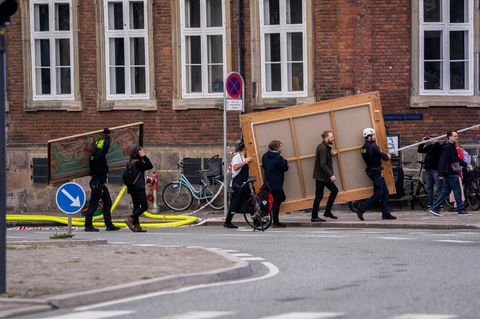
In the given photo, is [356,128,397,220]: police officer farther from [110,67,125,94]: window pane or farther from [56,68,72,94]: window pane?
[56,68,72,94]: window pane

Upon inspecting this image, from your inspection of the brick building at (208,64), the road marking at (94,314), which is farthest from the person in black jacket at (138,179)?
the road marking at (94,314)

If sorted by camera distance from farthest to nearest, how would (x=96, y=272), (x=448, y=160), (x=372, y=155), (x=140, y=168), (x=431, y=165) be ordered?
(x=431, y=165) → (x=448, y=160) → (x=372, y=155) → (x=140, y=168) → (x=96, y=272)

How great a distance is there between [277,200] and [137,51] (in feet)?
26.9

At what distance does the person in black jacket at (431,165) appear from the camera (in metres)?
28.5

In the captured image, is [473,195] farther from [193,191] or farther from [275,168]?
[193,191]

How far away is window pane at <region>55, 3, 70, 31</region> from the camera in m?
33.1

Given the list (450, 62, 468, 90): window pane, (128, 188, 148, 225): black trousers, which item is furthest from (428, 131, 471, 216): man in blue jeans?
(128, 188, 148, 225): black trousers

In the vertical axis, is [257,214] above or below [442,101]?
below

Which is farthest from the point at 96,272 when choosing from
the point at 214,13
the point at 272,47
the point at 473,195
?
the point at 214,13

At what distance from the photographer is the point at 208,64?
32250mm

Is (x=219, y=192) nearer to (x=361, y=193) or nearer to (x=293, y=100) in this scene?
(x=293, y=100)

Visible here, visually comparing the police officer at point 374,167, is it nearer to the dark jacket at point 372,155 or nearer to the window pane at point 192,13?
the dark jacket at point 372,155

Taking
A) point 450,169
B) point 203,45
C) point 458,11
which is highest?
point 458,11

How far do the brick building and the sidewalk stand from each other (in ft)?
40.9
